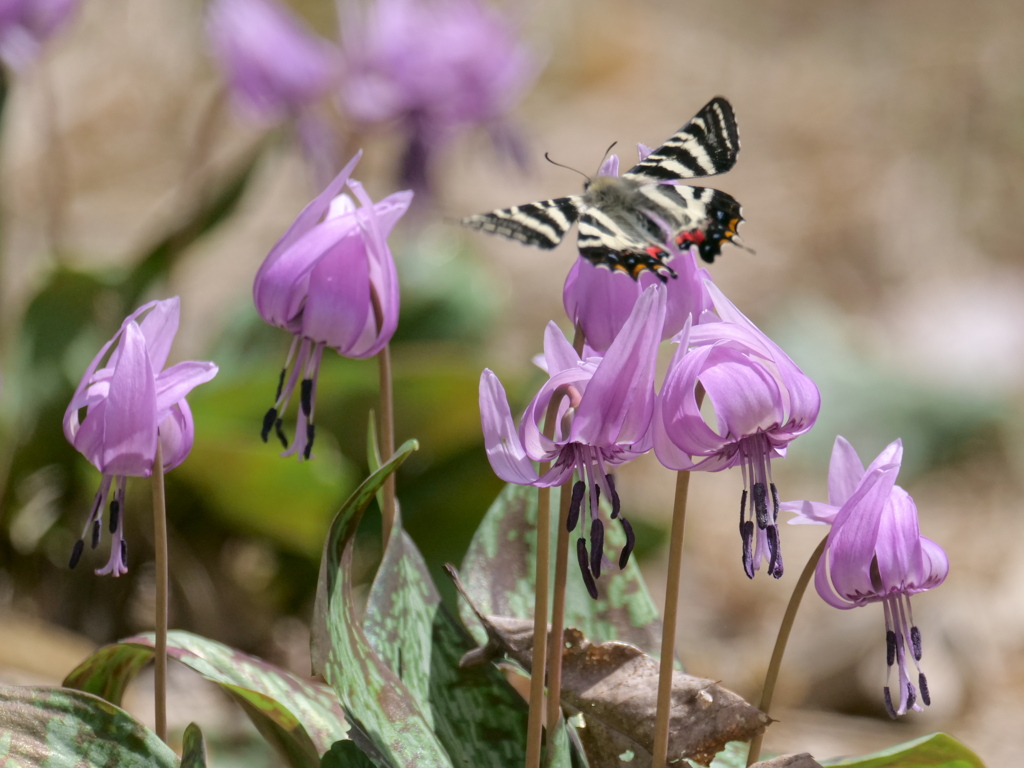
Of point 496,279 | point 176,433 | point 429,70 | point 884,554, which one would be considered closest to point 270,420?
point 176,433

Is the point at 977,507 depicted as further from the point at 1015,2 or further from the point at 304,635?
the point at 1015,2

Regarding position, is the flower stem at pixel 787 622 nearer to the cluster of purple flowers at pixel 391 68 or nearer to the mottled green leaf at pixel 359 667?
the mottled green leaf at pixel 359 667

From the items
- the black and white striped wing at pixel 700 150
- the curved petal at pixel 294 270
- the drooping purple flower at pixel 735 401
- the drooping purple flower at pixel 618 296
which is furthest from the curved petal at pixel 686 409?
the curved petal at pixel 294 270

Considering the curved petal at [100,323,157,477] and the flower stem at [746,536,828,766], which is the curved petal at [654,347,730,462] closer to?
the flower stem at [746,536,828,766]

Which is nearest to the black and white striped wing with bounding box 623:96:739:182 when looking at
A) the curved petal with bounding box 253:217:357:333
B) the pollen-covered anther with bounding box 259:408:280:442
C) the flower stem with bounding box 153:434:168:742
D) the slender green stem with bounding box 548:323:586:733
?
the slender green stem with bounding box 548:323:586:733

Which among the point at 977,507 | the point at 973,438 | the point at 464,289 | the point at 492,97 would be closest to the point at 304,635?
the point at 464,289

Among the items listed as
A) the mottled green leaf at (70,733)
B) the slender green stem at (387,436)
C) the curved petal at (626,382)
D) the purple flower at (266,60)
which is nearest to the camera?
the curved petal at (626,382)
